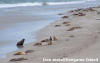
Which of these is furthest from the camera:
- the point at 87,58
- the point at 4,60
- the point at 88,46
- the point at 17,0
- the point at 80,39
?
the point at 17,0

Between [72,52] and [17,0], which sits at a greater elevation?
[17,0]

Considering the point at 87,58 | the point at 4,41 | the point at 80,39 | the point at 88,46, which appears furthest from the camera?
the point at 4,41

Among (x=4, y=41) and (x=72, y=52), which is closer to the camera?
(x=72, y=52)

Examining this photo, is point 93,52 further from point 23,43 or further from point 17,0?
point 17,0

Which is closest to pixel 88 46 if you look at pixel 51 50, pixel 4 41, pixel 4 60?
pixel 51 50

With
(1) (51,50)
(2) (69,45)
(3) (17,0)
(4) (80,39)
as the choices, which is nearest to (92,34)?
(4) (80,39)

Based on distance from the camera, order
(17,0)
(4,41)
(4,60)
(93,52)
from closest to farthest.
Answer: (93,52) < (4,60) < (4,41) < (17,0)

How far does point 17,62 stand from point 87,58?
1130mm

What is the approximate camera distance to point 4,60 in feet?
12.6

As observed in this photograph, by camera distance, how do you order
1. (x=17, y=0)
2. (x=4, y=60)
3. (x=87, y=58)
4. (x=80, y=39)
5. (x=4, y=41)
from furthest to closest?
(x=17, y=0), (x=4, y=41), (x=80, y=39), (x=4, y=60), (x=87, y=58)

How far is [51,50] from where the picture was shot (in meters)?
4.13

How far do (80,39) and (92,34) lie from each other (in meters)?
0.52

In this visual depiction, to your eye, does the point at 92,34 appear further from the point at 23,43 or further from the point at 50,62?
the point at 50,62

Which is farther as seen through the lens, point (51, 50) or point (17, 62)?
point (51, 50)
